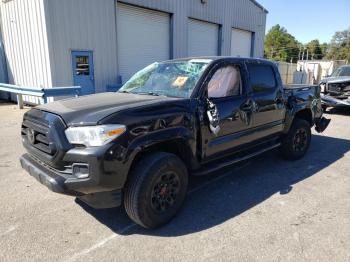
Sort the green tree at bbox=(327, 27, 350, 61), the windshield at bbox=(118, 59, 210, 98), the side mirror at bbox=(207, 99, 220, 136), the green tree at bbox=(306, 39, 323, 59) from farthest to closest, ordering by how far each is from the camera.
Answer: the green tree at bbox=(306, 39, 323, 59), the green tree at bbox=(327, 27, 350, 61), the windshield at bbox=(118, 59, 210, 98), the side mirror at bbox=(207, 99, 220, 136)

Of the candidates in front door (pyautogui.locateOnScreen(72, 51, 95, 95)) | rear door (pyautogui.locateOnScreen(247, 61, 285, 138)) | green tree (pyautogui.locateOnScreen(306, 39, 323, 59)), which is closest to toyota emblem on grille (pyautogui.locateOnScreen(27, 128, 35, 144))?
rear door (pyautogui.locateOnScreen(247, 61, 285, 138))

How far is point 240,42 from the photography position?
19.5 meters

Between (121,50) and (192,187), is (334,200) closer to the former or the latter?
(192,187)

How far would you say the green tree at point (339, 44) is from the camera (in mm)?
81500

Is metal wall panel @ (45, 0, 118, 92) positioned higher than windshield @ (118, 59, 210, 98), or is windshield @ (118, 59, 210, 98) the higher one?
metal wall panel @ (45, 0, 118, 92)

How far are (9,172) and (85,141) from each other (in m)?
2.81

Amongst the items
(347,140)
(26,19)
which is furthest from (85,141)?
(26,19)

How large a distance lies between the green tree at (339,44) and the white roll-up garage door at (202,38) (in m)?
76.8

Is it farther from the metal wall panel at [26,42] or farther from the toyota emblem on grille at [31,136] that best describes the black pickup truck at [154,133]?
the metal wall panel at [26,42]

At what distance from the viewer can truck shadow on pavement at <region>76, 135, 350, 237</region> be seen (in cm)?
319

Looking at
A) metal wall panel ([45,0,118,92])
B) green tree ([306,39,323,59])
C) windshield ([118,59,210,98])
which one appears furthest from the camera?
green tree ([306,39,323,59])

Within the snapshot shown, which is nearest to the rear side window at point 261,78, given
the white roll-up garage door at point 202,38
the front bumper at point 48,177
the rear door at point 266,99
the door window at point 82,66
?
the rear door at point 266,99

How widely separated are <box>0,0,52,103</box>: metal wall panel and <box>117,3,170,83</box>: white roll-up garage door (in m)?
3.07

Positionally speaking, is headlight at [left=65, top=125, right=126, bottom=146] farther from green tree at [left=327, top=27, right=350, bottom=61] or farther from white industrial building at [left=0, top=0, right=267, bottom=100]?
green tree at [left=327, top=27, right=350, bottom=61]
